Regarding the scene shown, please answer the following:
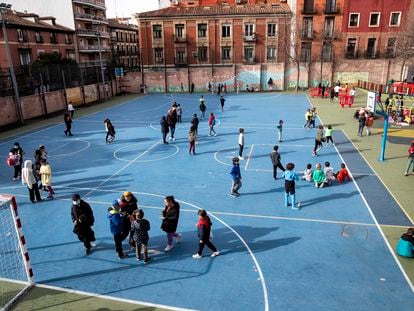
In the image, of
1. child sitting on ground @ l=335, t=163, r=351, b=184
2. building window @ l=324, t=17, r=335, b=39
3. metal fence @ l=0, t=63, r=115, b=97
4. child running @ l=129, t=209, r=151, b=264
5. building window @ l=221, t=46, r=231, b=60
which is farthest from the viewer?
building window @ l=221, t=46, r=231, b=60

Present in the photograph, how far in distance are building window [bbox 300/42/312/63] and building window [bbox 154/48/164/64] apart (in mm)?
22068

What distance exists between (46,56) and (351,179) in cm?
4434

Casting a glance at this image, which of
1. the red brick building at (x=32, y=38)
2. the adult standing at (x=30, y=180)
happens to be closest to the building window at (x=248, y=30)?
the red brick building at (x=32, y=38)

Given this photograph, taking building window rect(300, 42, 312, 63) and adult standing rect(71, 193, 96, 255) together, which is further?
building window rect(300, 42, 312, 63)

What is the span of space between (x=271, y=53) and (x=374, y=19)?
15848 mm

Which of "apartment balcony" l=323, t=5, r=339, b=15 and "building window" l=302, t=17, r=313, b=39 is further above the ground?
"apartment balcony" l=323, t=5, r=339, b=15

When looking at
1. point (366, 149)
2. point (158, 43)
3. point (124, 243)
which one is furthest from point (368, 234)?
point (158, 43)

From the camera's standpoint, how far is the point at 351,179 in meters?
16.0

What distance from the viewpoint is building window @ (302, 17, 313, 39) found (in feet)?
174

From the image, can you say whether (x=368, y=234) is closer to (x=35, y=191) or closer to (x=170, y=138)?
(x=35, y=191)

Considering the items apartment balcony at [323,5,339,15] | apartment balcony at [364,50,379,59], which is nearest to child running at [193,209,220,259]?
apartment balcony at [323,5,339,15]

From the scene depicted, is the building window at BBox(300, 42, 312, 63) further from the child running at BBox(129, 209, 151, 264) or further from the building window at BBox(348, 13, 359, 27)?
the child running at BBox(129, 209, 151, 264)

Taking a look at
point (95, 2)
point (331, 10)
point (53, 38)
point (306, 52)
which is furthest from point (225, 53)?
point (95, 2)

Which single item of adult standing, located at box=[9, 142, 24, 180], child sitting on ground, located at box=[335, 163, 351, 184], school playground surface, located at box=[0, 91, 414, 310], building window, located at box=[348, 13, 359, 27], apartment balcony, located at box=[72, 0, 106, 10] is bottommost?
school playground surface, located at box=[0, 91, 414, 310]
